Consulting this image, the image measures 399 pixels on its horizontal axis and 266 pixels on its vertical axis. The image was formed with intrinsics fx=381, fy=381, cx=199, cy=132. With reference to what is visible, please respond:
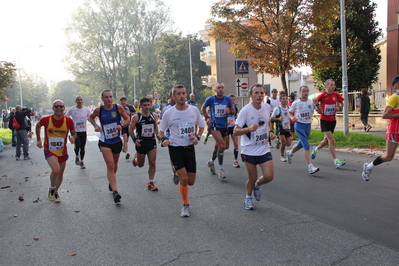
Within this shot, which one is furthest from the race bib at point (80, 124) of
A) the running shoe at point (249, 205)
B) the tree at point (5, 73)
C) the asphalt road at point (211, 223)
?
the tree at point (5, 73)

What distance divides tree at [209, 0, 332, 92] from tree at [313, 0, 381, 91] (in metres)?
5.24

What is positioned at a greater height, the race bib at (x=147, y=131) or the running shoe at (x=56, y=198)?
the race bib at (x=147, y=131)

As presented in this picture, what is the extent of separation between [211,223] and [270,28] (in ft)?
45.3

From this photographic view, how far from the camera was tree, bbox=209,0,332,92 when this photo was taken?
54.6 feet

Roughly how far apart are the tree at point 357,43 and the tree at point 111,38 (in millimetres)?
32890

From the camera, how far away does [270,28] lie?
56.3 feet

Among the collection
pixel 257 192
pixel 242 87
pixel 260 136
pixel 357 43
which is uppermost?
pixel 357 43

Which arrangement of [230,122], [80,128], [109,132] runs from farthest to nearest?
[80,128], [230,122], [109,132]

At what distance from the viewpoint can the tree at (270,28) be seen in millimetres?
16641

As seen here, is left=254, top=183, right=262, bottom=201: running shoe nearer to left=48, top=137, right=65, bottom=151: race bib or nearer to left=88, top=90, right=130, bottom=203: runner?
left=88, top=90, right=130, bottom=203: runner

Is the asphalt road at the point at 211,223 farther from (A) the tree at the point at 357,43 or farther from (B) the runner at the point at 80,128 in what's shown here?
(A) the tree at the point at 357,43

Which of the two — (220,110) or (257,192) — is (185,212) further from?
(220,110)

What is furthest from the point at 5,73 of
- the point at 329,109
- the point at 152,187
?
the point at 329,109

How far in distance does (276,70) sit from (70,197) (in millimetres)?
13395
